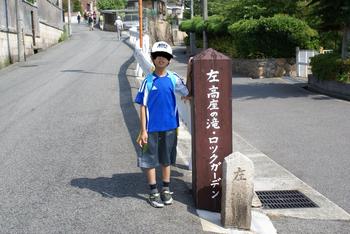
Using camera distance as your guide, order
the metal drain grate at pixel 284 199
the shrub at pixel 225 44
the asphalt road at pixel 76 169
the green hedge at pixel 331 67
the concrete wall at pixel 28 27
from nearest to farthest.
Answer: the asphalt road at pixel 76 169
the metal drain grate at pixel 284 199
the green hedge at pixel 331 67
the concrete wall at pixel 28 27
the shrub at pixel 225 44

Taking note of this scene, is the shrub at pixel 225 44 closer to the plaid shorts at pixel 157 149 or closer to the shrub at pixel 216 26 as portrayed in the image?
the shrub at pixel 216 26

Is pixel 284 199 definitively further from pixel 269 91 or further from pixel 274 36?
pixel 274 36

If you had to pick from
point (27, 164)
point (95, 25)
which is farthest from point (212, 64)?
point (95, 25)

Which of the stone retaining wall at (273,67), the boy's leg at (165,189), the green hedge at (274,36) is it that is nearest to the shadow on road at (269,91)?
the stone retaining wall at (273,67)

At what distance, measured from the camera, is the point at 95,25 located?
68.8 metres

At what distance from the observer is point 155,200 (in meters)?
5.44

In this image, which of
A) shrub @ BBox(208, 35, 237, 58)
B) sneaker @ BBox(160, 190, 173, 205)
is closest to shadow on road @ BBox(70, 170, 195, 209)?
sneaker @ BBox(160, 190, 173, 205)

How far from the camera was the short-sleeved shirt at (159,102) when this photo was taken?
5289mm

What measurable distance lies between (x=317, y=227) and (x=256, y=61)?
16.3 metres

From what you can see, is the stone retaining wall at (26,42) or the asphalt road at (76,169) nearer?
the asphalt road at (76,169)

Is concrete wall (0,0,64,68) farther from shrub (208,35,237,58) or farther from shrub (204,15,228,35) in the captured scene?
shrub (208,35,237,58)

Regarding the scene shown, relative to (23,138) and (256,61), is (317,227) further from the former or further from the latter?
(256,61)

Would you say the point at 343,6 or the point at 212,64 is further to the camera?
the point at 343,6

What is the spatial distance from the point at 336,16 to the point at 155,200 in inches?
446
